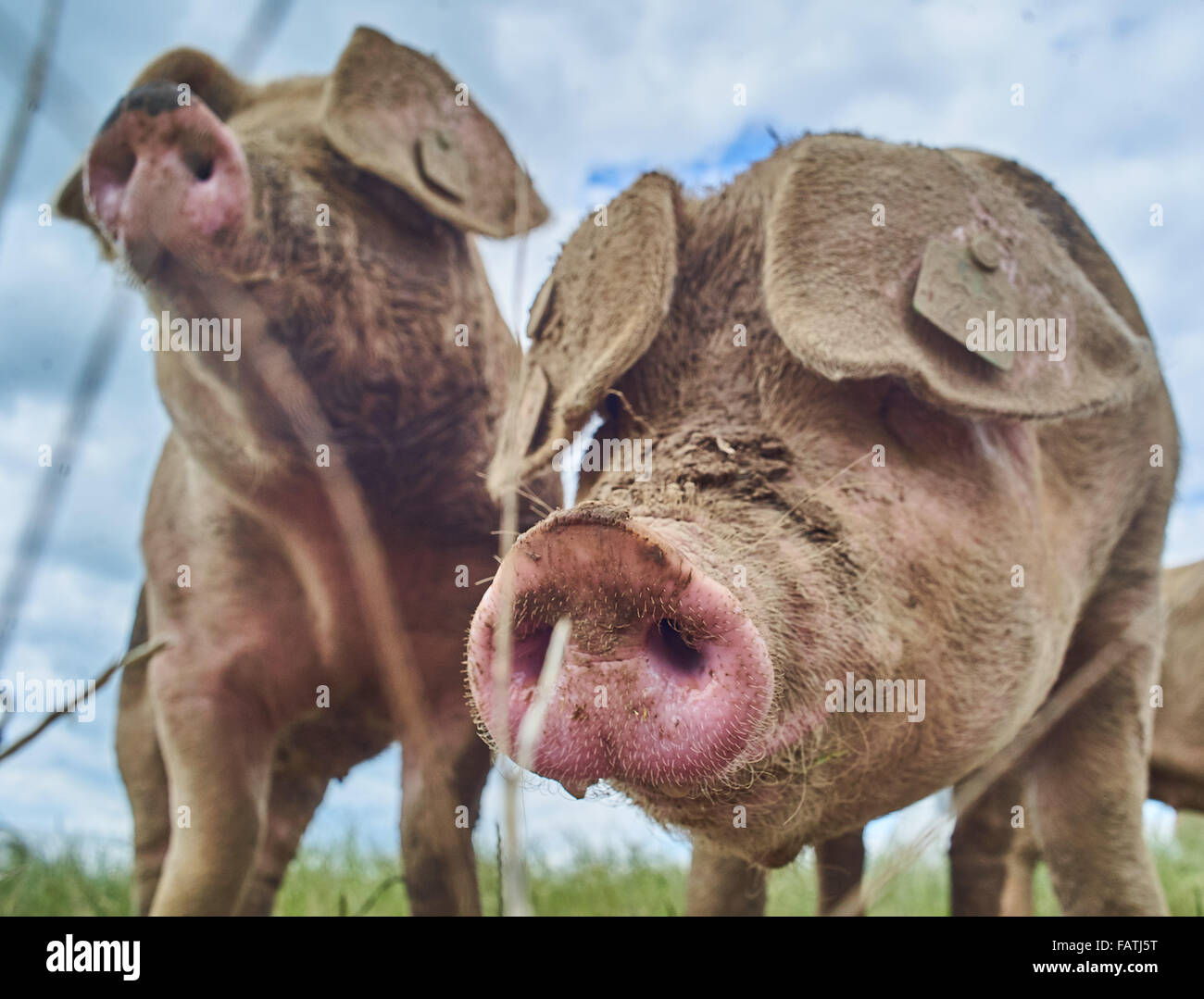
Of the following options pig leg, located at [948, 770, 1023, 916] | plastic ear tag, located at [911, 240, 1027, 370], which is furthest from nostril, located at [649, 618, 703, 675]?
pig leg, located at [948, 770, 1023, 916]

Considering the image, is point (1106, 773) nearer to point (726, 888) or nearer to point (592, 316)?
point (726, 888)

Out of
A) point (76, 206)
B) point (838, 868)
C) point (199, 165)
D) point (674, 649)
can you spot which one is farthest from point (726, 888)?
point (76, 206)

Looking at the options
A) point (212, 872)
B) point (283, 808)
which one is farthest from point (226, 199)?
point (283, 808)

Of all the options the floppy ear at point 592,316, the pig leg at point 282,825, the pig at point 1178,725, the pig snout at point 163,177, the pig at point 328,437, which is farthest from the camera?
the pig at point 1178,725

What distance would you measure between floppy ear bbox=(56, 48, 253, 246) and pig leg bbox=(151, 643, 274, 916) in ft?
3.75

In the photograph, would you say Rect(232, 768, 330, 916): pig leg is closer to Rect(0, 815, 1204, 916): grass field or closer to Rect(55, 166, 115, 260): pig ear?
Rect(0, 815, 1204, 916): grass field

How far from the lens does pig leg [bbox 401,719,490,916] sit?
2.94 metres

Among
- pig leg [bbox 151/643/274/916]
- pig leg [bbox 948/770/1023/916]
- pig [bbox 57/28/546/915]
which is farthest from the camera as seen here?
pig leg [bbox 948/770/1023/916]

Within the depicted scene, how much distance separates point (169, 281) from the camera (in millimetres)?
2602

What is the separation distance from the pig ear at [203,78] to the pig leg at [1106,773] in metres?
2.55

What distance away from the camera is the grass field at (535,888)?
3488 millimetres

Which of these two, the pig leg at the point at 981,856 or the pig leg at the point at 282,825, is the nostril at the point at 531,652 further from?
the pig leg at the point at 282,825
